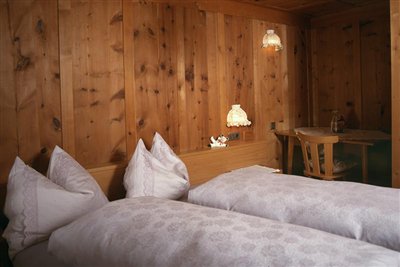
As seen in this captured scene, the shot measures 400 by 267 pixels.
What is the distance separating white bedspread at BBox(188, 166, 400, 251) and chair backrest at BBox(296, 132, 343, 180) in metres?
1.38

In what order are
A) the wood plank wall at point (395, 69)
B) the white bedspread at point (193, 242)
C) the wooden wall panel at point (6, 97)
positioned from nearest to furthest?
→ the white bedspread at point (193, 242)
the wooden wall panel at point (6, 97)
the wood plank wall at point (395, 69)

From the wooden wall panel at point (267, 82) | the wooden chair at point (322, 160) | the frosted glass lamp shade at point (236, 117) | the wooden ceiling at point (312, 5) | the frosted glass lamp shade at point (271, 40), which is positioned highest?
the wooden ceiling at point (312, 5)

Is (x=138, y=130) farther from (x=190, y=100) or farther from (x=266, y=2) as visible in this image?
(x=266, y=2)

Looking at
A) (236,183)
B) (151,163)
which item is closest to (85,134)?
(151,163)

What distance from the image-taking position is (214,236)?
3.76 ft

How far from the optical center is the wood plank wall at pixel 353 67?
4.03m

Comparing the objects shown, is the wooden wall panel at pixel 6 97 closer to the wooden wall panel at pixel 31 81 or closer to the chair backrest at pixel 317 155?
the wooden wall panel at pixel 31 81

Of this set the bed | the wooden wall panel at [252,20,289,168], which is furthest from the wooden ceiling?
the bed

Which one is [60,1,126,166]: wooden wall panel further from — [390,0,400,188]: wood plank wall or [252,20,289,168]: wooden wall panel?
[390,0,400,188]: wood plank wall

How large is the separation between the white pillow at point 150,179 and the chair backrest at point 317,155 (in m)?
1.51

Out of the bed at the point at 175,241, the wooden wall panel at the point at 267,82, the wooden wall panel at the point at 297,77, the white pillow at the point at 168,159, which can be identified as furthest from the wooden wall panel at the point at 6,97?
the wooden wall panel at the point at 297,77

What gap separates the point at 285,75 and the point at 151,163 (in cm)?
248

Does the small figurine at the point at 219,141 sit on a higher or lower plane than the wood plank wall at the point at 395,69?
lower

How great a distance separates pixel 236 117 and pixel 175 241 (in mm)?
2394
